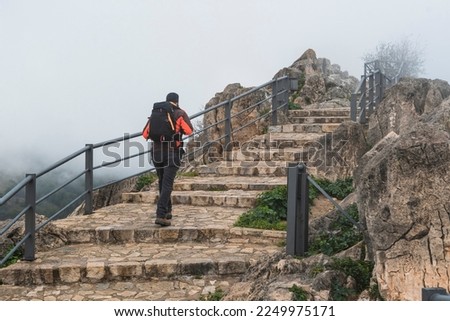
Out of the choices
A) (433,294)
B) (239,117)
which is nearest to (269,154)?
(239,117)

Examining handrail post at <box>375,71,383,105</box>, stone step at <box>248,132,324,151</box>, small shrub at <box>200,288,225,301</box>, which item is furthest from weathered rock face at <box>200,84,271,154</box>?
small shrub at <box>200,288,225,301</box>

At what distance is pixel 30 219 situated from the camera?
701 centimetres

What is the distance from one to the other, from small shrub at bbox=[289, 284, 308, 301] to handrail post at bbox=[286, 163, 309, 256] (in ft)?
4.18

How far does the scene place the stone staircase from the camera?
6.39 metres

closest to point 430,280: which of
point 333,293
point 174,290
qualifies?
point 333,293

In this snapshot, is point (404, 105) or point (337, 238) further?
point (404, 105)

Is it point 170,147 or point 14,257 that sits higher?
point 170,147

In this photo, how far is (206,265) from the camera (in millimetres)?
6707

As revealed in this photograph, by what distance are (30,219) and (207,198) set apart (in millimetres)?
3679

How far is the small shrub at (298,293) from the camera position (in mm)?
4797

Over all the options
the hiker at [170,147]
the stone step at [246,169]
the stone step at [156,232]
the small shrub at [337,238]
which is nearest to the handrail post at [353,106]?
the stone step at [246,169]

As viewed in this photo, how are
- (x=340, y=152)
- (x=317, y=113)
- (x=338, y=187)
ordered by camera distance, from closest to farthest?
(x=338, y=187)
(x=340, y=152)
(x=317, y=113)

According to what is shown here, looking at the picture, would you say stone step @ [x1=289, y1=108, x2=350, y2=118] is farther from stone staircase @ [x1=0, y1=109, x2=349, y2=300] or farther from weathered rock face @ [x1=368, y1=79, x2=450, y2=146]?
stone staircase @ [x1=0, y1=109, x2=349, y2=300]

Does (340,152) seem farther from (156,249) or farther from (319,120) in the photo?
(319,120)
